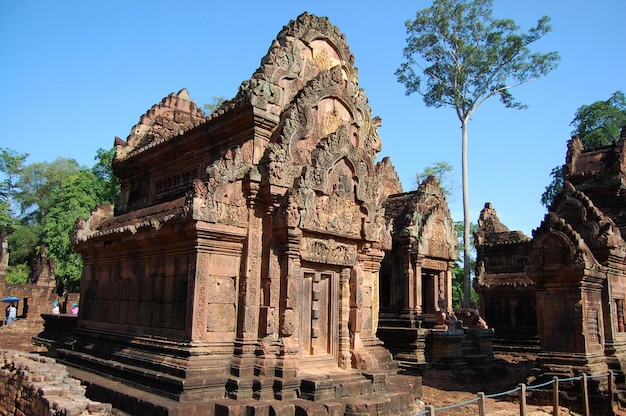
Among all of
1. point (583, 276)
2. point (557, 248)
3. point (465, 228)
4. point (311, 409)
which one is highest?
point (465, 228)

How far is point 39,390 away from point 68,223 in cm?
2758

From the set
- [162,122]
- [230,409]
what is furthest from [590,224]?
[162,122]

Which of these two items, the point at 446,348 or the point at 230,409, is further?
the point at 446,348

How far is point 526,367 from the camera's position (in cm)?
1681

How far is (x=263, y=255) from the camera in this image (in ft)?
27.8

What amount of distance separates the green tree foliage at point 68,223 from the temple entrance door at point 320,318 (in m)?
26.8

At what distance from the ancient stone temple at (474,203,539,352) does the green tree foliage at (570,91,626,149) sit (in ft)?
47.6

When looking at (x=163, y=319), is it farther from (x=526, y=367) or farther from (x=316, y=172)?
(x=526, y=367)

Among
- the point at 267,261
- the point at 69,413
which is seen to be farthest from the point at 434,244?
the point at 69,413

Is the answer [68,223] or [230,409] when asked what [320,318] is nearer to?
[230,409]

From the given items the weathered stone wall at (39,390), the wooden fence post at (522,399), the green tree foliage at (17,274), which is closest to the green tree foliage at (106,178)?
the green tree foliage at (17,274)

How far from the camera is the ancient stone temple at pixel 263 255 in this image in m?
7.86

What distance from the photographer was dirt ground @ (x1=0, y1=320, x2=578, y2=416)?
991 cm

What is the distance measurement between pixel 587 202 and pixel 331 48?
757 cm
